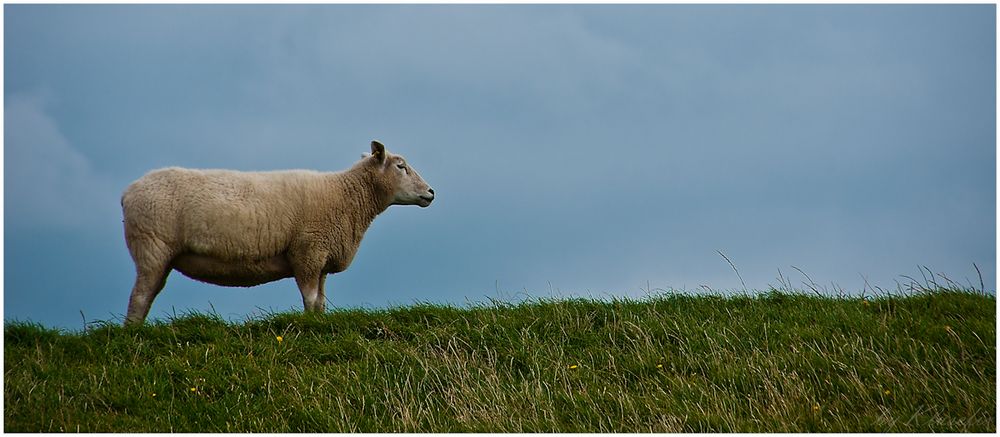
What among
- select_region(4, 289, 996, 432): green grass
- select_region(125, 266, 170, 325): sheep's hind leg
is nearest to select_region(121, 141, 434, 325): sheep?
select_region(125, 266, 170, 325): sheep's hind leg

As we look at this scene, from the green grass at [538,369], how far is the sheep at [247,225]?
0.99 metres

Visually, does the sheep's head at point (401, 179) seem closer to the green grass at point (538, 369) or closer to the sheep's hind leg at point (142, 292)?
the green grass at point (538, 369)

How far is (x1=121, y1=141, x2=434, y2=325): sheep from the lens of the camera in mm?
11562

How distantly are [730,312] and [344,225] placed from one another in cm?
518

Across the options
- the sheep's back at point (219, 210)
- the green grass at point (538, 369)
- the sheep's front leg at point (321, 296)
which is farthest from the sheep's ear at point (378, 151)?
the green grass at point (538, 369)

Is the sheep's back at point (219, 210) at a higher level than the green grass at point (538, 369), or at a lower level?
higher

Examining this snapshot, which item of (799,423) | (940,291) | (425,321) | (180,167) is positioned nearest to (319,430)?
(425,321)

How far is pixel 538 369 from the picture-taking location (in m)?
9.62

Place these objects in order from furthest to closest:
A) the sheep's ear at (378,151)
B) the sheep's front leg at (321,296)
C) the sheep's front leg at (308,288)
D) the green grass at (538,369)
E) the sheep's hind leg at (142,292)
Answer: the sheep's ear at (378,151) < the sheep's front leg at (321,296) < the sheep's front leg at (308,288) < the sheep's hind leg at (142,292) < the green grass at (538,369)

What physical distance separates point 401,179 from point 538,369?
4.76m

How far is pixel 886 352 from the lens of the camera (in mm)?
9516

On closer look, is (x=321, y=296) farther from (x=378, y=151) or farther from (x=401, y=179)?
(x=378, y=151)

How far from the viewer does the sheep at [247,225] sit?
1156 cm

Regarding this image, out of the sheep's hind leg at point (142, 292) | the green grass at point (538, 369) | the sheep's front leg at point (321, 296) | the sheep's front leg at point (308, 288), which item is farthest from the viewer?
the sheep's front leg at point (321, 296)
